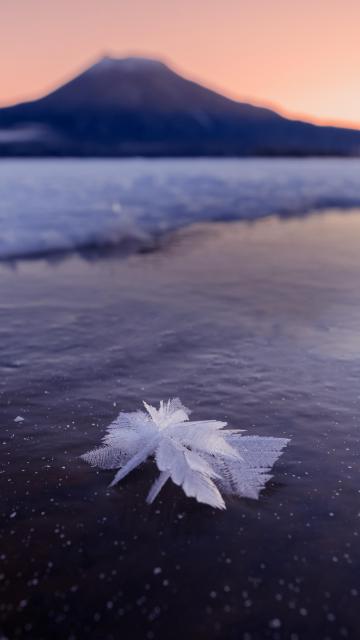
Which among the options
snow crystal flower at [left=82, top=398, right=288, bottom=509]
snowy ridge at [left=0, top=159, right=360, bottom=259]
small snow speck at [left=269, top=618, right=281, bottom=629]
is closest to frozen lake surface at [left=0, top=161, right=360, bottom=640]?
small snow speck at [left=269, top=618, right=281, bottom=629]

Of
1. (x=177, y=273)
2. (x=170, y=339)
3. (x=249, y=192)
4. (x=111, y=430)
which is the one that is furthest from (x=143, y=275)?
(x=249, y=192)

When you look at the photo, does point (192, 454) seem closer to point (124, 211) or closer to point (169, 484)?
point (169, 484)

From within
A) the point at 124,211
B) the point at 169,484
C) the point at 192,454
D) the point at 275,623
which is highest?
the point at 124,211

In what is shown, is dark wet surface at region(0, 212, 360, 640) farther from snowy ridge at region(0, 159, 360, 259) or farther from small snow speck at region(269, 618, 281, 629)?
snowy ridge at region(0, 159, 360, 259)

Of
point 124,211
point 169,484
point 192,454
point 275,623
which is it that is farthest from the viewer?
point 124,211

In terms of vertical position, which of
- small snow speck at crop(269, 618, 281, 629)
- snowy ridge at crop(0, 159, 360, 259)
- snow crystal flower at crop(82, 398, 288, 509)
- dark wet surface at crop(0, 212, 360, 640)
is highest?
snowy ridge at crop(0, 159, 360, 259)

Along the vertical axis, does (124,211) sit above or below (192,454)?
above

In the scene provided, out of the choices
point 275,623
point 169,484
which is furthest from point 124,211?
point 275,623
